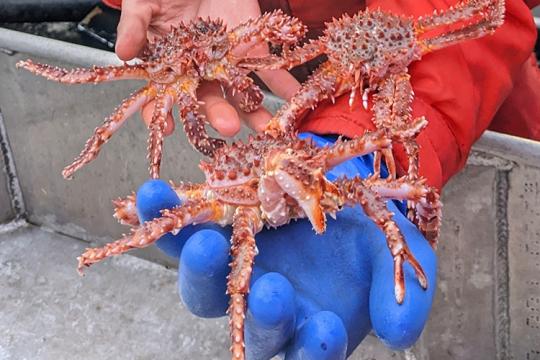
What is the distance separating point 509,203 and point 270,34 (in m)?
0.52

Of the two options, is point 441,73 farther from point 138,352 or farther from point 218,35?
point 138,352

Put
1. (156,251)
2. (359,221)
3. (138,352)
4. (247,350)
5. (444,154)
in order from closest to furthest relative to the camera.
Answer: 1. (247,350)
2. (359,221)
3. (444,154)
4. (138,352)
5. (156,251)

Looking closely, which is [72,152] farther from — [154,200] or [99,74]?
[154,200]

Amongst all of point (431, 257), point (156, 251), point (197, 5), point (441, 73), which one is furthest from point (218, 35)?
point (156, 251)

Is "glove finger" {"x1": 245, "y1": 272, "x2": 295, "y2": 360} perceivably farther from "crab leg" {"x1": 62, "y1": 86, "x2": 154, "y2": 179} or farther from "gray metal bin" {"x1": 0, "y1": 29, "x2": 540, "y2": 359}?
"gray metal bin" {"x1": 0, "y1": 29, "x2": 540, "y2": 359}

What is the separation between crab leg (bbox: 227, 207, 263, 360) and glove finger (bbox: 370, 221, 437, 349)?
0.51 feet

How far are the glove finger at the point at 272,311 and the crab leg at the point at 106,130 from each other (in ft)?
1.71

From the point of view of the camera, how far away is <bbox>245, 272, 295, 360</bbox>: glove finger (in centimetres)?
91

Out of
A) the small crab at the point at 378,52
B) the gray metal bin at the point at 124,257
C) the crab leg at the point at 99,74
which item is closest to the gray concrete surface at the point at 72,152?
the gray metal bin at the point at 124,257

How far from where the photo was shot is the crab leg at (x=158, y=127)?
1.31 m

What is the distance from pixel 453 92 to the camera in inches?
51.0

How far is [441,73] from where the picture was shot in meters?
1.33

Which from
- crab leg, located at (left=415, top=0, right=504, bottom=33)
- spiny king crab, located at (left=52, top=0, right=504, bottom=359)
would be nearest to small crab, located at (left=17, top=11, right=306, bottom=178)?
spiny king crab, located at (left=52, top=0, right=504, bottom=359)

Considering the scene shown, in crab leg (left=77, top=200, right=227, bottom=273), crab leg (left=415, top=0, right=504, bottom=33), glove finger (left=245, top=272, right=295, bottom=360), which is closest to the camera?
glove finger (left=245, top=272, right=295, bottom=360)
